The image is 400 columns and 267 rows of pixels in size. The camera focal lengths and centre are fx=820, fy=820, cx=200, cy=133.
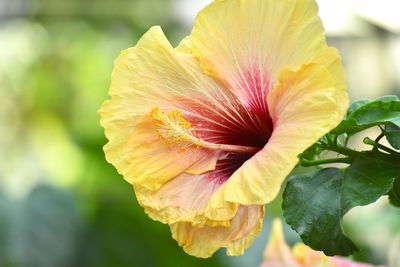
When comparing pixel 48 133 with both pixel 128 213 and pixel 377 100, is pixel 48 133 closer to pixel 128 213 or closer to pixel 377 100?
pixel 128 213

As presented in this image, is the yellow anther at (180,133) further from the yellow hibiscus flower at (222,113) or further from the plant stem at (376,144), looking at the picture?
the plant stem at (376,144)

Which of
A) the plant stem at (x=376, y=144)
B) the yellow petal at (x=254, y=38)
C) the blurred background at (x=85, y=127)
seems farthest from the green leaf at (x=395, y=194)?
the blurred background at (x=85, y=127)

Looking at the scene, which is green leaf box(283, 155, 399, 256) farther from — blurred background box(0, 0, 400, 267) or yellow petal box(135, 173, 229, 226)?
blurred background box(0, 0, 400, 267)

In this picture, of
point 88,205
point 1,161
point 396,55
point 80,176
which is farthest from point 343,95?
point 396,55

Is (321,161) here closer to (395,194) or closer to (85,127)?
(395,194)

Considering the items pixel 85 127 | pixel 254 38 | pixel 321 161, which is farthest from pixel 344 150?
pixel 85 127
